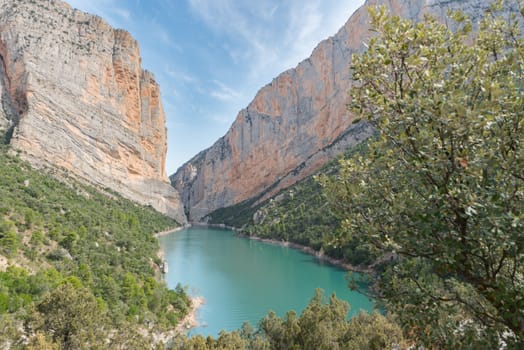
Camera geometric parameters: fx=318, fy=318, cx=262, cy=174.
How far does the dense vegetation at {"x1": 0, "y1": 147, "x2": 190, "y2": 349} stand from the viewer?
7387mm

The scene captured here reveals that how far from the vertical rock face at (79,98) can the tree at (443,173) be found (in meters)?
34.3

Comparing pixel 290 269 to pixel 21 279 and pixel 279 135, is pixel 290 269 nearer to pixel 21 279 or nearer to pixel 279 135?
pixel 21 279

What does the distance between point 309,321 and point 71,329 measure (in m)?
6.06

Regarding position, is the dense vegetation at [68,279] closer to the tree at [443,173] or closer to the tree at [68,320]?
the tree at [68,320]

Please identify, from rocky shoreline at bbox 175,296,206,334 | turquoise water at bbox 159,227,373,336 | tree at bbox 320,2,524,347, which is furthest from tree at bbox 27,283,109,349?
turquoise water at bbox 159,227,373,336

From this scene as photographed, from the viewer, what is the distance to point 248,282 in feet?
76.5

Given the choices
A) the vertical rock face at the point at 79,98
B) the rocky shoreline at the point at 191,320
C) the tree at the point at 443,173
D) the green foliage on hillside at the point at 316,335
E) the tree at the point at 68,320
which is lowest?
the rocky shoreline at the point at 191,320

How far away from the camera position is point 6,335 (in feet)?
21.6

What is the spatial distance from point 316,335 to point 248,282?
50.5 feet

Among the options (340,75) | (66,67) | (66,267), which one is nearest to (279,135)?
(340,75)

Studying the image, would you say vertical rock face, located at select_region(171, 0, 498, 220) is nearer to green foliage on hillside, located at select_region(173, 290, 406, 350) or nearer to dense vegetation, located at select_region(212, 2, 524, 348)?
green foliage on hillside, located at select_region(173, 290, 406, 350)

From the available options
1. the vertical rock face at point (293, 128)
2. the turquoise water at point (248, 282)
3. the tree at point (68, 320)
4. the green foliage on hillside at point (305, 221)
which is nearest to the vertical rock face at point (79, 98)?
the turquoise water at point (248, 282)

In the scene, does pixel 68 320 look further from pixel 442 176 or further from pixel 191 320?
pixel 191 320

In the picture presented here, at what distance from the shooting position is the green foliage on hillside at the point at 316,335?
26.2 ft
